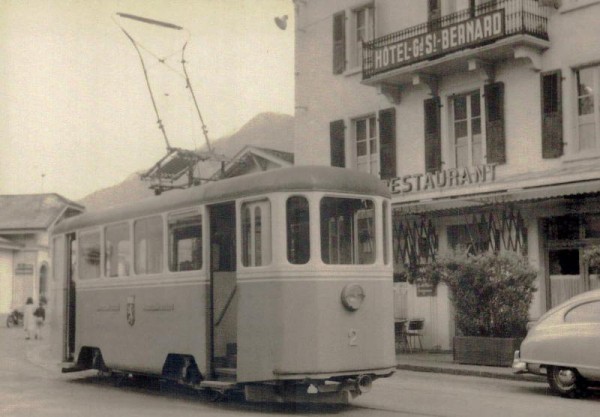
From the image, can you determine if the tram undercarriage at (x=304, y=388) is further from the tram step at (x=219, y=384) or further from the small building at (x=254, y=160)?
the small building at (x=254, y=160)

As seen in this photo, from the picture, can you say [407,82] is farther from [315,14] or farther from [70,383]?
[70,383]

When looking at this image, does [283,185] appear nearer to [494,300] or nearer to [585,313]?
[585,313]

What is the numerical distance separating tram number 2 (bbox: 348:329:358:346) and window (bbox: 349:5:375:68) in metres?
14.7

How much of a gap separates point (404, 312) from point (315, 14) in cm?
902

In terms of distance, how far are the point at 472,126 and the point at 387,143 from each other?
2.72 metres

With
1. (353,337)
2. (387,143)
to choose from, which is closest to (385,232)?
(353,337)

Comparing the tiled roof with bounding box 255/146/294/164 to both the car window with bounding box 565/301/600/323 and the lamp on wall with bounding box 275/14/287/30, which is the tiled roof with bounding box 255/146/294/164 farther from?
the car window with bounding box 565/301/600/323

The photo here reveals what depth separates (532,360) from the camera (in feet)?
46.0

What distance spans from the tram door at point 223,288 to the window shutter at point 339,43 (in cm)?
1404

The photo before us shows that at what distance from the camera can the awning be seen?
1850cm

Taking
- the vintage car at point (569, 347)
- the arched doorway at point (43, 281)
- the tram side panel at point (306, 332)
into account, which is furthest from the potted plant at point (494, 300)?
the arched doorway at point (43, 281)

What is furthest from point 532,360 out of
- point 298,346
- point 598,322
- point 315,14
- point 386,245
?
point 315,14

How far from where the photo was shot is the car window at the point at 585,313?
525 inches

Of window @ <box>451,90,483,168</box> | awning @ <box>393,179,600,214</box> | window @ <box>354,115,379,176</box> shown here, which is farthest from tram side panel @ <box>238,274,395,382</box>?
window @ <box>354,115,379,176</box>
